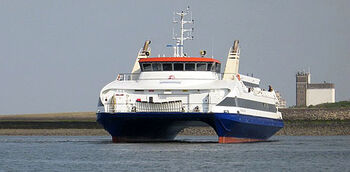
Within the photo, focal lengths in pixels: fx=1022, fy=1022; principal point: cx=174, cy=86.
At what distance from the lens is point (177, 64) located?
6253 centimetres

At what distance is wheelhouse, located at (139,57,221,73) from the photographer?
205 ft

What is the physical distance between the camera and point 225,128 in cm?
6091

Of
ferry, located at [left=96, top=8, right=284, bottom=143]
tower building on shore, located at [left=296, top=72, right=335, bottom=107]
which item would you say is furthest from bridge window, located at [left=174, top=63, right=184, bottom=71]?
tower building on shore, located at [left=296, top=72, right=335, bottom=107]

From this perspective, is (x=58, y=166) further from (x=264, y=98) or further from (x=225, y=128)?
(x=264, y=98)

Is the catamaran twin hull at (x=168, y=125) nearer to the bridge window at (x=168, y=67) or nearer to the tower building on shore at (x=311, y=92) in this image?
the bridge window at (x=168, y=67)

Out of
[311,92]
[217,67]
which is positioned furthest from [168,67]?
[311,92]

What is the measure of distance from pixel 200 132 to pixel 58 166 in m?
45.2

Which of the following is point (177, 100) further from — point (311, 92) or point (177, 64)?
point (311, 92)

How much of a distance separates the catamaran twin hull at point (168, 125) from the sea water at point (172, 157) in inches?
50.2

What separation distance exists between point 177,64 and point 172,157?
41.6 ft

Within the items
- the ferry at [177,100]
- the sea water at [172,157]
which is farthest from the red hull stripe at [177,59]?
the sea water at [172,157]

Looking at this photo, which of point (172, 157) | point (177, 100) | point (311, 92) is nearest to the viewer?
point (172, 157)

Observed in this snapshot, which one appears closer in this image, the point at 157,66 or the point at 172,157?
the point at 172,157

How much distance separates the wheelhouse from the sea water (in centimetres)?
473
